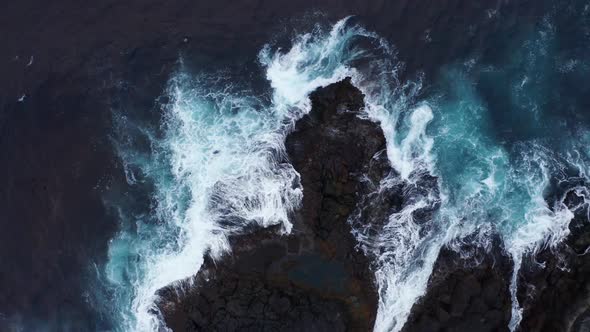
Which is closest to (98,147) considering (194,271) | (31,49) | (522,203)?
(31,49)

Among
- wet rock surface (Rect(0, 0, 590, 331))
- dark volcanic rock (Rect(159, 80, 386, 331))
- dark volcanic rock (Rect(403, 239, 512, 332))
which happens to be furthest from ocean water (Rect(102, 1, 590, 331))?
dark volcanic rock (Rect(159, 80, 386, 331))

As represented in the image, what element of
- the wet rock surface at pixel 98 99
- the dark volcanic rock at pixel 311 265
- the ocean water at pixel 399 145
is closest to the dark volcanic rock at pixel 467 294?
the wet rock surface at pixel 98 99

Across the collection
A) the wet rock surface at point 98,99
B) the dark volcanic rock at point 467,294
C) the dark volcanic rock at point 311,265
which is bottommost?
the dark volcanic rock at point 467,294

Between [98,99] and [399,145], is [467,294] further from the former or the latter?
[98,99]

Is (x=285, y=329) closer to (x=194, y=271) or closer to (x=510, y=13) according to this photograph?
(x=194, y=271)

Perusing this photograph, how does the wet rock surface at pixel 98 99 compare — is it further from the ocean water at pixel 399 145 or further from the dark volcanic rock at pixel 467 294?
the ocean water at pixel 399 145
